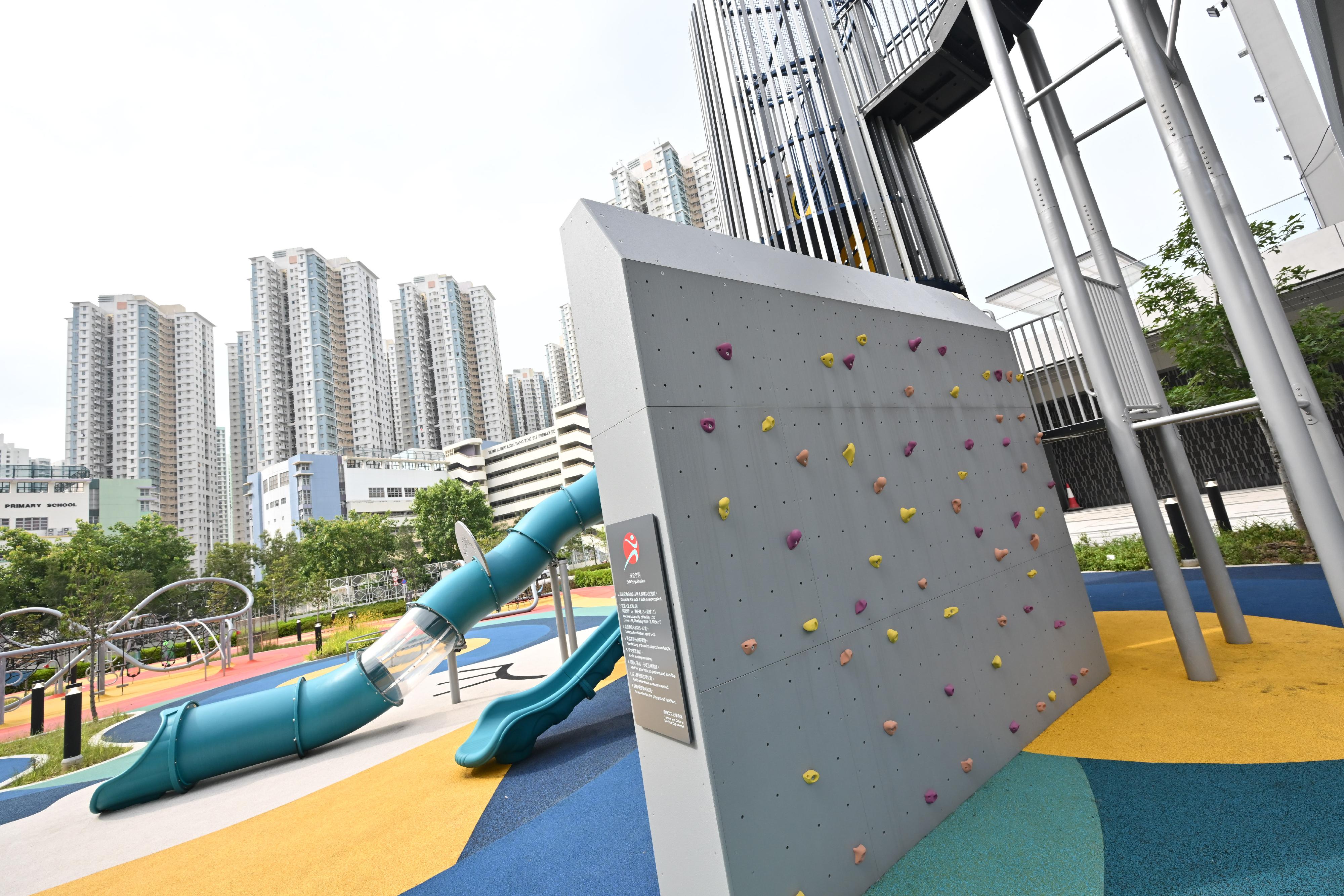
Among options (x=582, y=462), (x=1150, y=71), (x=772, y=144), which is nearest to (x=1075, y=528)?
(x=772, y=144)

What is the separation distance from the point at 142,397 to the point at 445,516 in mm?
57064

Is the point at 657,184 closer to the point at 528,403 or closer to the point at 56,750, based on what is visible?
the point at 528,403

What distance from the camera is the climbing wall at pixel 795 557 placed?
96.5 inches

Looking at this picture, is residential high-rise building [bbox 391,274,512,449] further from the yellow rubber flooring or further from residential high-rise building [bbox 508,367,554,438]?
the yellow rubber flooring

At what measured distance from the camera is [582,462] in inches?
2363

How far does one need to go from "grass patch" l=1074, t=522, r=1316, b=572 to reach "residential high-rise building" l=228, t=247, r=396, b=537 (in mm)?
80767

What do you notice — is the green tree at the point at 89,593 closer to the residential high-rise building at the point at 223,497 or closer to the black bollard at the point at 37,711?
the black bollard at the point at 37,711

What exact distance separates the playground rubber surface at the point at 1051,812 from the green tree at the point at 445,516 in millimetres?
36575

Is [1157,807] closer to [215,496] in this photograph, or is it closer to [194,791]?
[194,791]

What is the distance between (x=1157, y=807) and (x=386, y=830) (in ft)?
16.0

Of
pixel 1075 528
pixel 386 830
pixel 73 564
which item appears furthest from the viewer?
pixel 73 564

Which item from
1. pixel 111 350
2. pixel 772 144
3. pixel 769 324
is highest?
pixel 111 350

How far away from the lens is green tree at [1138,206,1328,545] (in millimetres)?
7672

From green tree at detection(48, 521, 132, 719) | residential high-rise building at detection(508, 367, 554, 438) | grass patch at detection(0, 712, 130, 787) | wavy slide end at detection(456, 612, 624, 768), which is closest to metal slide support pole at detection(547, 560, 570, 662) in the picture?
wavy slide end at detection(456, 612, 624, 768)
